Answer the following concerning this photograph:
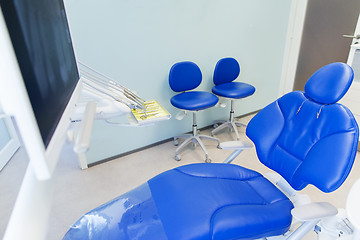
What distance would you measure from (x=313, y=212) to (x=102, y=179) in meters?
1.82

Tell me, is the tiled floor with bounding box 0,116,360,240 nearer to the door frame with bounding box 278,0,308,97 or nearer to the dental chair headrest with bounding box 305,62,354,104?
the dental chair headrest with bounding box 305,62,354,104

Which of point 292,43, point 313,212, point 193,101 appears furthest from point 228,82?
point 313,212

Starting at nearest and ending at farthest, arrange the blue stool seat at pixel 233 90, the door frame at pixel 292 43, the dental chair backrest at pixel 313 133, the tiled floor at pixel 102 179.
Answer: the dental chair backrest at pixel 313 133
the tiled floor at pixel 102 179
the blue stool seat at pixel 233 90
the door frame at pixel 292 43

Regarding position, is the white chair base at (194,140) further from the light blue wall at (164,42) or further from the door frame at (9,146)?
the door frame at (9,146)

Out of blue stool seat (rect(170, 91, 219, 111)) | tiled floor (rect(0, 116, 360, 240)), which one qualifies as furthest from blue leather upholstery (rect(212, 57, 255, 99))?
tiled floor (rect(0, 116, 360, 240))

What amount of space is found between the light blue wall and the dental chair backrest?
1380 mm

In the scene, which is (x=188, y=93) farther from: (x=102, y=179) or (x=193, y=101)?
(x=102, y=179)

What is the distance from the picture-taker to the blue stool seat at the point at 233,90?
2.59 m

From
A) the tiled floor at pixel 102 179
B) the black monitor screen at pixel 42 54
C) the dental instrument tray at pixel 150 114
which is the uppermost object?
the black monitor screen at pixel 42 54

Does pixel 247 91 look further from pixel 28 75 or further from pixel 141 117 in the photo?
pixel 28 75

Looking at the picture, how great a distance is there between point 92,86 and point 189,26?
5.84 feet

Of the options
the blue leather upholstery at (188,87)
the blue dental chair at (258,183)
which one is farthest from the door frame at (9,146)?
the blue leather upholstery at (188,87)

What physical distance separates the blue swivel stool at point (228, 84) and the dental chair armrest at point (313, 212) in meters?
1.73

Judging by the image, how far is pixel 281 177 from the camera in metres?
1.34
